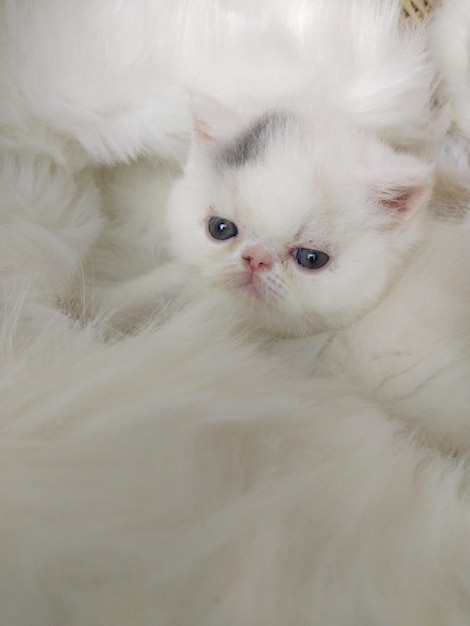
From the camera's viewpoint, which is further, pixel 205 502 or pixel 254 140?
pixel 254 140

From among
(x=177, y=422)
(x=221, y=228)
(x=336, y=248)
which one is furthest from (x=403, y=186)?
(x=177, y=422)

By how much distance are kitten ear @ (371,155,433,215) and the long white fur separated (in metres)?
0.14

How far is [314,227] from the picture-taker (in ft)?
2.15

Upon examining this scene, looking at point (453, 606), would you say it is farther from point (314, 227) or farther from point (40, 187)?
point (40, 187)

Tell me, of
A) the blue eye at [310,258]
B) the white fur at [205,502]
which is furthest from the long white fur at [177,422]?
the blue eye at [310,258]

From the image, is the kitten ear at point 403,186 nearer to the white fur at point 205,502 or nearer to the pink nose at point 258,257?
the pink nose at point 258,257

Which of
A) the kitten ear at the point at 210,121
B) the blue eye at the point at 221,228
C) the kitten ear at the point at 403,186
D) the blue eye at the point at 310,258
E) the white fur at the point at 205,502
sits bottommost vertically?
the white fur at the point at 205,502

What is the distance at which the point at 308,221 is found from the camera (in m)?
0.66

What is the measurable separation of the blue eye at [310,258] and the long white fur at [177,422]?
105 millimetres

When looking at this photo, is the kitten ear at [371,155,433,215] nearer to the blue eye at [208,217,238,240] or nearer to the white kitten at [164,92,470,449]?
the white kitten at [164,92,470,449]

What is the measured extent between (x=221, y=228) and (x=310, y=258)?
11cm

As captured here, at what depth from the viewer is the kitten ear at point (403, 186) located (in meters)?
0.65

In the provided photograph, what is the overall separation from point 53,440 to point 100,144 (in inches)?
17.4

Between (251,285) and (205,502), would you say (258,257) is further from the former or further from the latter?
(205,502)
